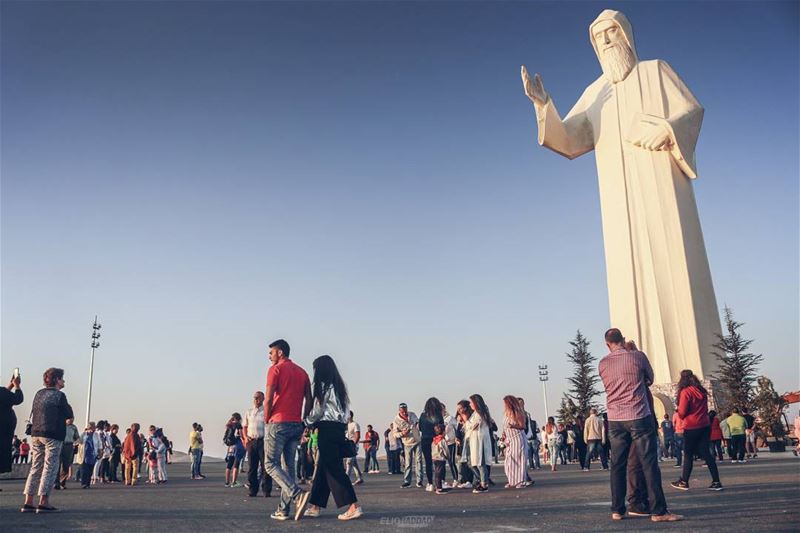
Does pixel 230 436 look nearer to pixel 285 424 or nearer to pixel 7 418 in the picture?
pixel 7 418

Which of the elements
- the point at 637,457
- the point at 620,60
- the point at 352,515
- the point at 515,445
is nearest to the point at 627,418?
the point at 637,457

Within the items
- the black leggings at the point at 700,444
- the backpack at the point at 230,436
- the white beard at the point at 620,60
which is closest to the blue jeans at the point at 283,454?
the black leggings at the point at 700,444

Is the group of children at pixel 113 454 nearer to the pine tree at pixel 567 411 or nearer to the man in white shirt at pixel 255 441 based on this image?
the man in white shirt at pixel 255 441

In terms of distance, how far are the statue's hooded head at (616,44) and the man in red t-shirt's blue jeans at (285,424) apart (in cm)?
2397

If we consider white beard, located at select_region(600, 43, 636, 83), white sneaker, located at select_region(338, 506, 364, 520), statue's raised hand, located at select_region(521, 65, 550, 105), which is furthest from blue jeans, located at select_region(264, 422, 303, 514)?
white beard, located at select_region(600, 43, 636, 83)

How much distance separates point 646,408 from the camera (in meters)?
7.81

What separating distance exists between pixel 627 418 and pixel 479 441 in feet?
19.4

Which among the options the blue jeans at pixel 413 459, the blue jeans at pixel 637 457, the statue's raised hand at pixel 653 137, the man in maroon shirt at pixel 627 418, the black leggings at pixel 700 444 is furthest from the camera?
the statue's raised hand at pixel 653 137

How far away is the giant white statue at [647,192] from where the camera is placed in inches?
1000

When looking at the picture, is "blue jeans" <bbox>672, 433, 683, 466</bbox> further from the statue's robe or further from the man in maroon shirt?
the man in maroon shirt

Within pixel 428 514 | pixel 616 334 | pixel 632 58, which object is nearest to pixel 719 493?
pixel 616 334

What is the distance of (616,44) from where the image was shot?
1105 inches

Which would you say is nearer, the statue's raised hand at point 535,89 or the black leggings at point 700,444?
the black leggings at point 700,444

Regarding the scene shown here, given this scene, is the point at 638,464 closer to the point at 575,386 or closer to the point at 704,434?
the point at 704,434
